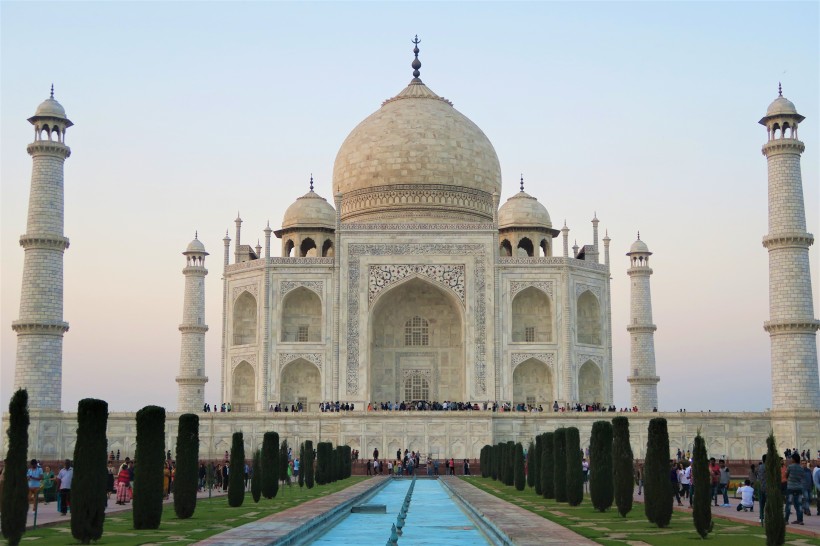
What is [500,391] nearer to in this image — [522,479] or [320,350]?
[320,350]

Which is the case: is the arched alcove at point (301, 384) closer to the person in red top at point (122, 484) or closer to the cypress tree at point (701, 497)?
the person in red top at point (122, 484)

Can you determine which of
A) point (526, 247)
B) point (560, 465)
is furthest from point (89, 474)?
point (526, 247)

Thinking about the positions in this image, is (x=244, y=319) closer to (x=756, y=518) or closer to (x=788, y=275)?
(x=788, y=275)

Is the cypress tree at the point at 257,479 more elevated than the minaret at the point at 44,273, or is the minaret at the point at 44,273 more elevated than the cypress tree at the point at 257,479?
the minaret at the point at 44,273

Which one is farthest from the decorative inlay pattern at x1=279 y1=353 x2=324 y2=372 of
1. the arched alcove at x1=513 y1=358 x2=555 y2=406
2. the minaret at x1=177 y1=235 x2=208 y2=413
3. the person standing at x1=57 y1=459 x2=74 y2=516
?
the person standing at x1=57 y1=459 x2=74 y2=516

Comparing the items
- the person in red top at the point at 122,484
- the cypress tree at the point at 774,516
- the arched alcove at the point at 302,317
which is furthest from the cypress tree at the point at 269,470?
the arched alcove at the point at 302,317

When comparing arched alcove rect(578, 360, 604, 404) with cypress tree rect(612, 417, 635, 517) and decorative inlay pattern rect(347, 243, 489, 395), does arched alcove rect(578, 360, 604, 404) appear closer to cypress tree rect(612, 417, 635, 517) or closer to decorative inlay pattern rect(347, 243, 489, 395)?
decorative inlay pattern rect(347, 243, 489, 395)
